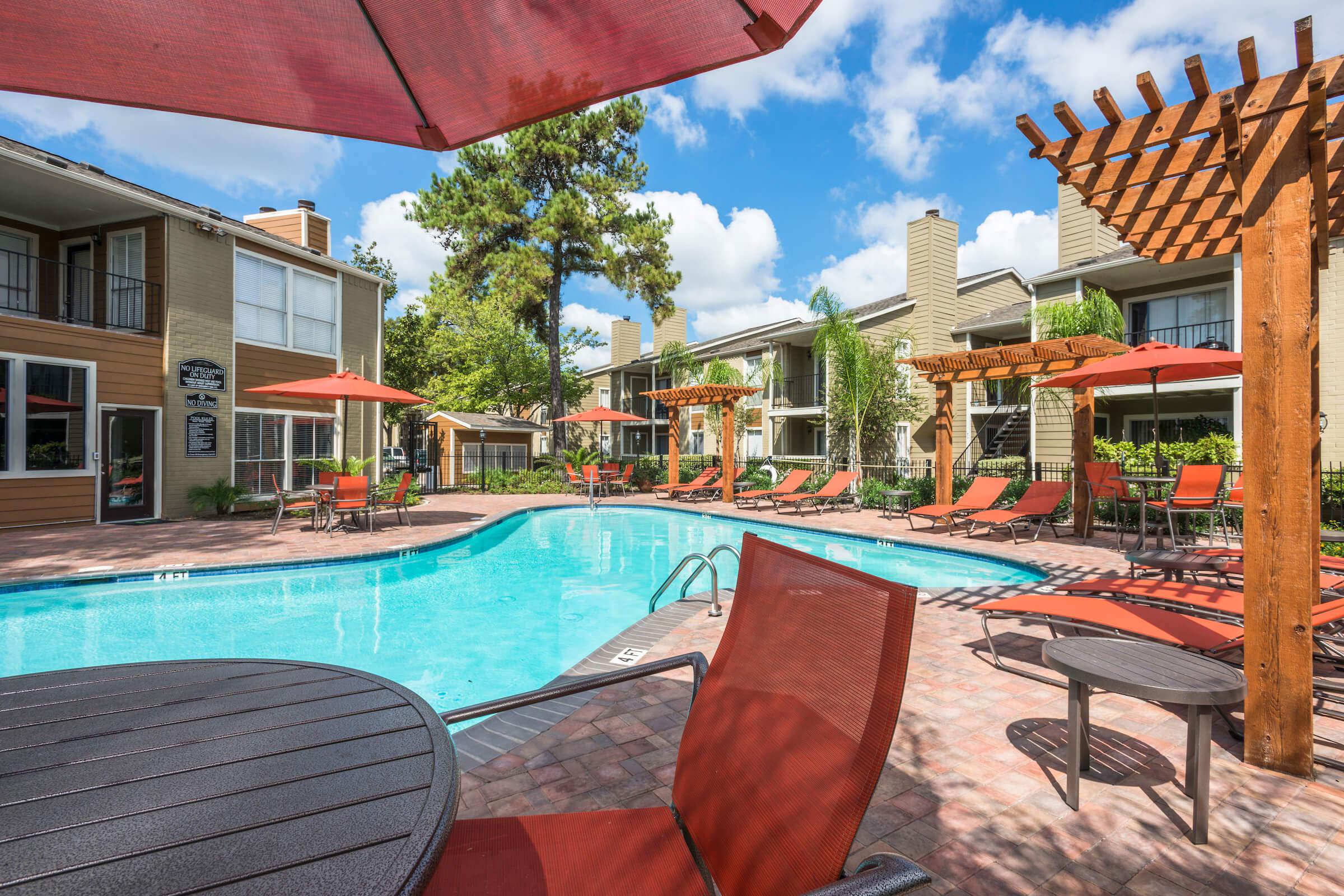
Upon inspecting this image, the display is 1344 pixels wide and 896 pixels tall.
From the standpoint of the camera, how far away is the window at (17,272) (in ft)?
40.1

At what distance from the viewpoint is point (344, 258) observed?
27.0m

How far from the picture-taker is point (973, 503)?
11.1 metres

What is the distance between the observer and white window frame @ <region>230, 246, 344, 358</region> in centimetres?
1384

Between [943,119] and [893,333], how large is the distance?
7.42 m

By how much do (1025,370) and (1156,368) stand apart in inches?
147

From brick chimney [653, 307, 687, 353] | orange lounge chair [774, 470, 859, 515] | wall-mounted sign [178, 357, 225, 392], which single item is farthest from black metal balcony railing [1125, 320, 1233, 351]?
wall-mounted sign [178, 357, 225, 392]

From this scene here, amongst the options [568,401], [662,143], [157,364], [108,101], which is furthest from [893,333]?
[108,101]

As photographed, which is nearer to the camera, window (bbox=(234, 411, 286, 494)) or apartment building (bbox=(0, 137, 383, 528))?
apartment building (bbox=(0, 137, 383, 528))

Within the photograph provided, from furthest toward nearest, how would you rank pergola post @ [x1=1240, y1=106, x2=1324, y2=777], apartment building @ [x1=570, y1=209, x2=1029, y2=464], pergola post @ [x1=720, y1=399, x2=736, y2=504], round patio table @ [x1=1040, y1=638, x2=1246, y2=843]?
apartment building @ [x1=570, y1=209, x2=1029, y2=464], pergola post @ [x1=720, y1=399, x2=736, y2=504], pergola post @ [x1=1240, y1=106, x2=1324, y2=777], round patio table @ [x1=1040, y1=638, x2=1246, y2=843]

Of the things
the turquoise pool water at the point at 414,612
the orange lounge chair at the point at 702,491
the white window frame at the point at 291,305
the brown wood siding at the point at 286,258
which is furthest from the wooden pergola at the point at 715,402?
the brown wood siding at the point at 286,258

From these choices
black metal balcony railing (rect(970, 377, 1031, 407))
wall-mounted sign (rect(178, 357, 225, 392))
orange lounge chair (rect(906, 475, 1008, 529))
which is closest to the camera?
orange lounge chair (rect(906, 475, 1008, 529))

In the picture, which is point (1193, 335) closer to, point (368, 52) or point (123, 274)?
point (368, 52)

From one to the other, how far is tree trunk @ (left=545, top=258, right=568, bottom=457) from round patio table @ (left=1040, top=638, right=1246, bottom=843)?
20.5 meters

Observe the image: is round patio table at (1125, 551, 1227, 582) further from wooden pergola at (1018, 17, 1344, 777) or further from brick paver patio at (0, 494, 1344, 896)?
wooden pergola at (1018, 17, 1344, 777)
